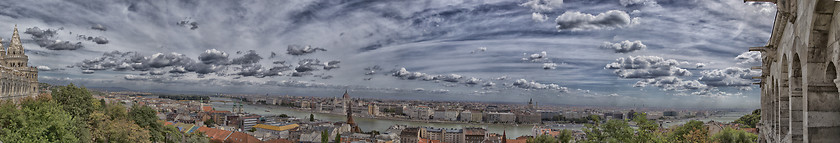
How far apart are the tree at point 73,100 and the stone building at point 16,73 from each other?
8.04 meters

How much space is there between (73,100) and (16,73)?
12019 mm

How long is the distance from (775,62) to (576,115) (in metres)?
77.3

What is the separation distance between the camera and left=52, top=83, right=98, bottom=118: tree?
15047 millimetres

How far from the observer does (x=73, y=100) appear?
50.1 ft

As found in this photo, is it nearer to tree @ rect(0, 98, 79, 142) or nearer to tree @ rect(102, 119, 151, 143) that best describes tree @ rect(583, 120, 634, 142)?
tree @ rect(0, 98, 79, 142)

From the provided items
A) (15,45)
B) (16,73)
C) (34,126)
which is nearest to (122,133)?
(34,126)

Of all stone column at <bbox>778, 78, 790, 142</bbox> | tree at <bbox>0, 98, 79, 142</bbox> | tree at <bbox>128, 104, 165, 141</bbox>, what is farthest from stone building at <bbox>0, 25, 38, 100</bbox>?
stone column at <bbox>778, 78, 790, 142</bbox>

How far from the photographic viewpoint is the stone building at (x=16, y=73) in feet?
71.2

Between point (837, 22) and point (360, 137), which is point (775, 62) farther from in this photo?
point (360, 137)

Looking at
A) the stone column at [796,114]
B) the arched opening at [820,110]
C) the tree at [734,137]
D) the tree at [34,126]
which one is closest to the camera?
the arched opening at [820,110]

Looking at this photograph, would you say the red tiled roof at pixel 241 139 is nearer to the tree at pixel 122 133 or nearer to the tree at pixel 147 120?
the tree at pixel 147 120

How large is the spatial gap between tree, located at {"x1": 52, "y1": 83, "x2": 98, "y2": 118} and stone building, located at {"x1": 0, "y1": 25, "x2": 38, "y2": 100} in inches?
316

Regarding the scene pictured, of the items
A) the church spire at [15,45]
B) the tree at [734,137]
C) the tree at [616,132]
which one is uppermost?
the church spire at [15,45]

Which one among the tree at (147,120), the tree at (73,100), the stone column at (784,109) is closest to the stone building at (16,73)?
the tree at (147,120)
